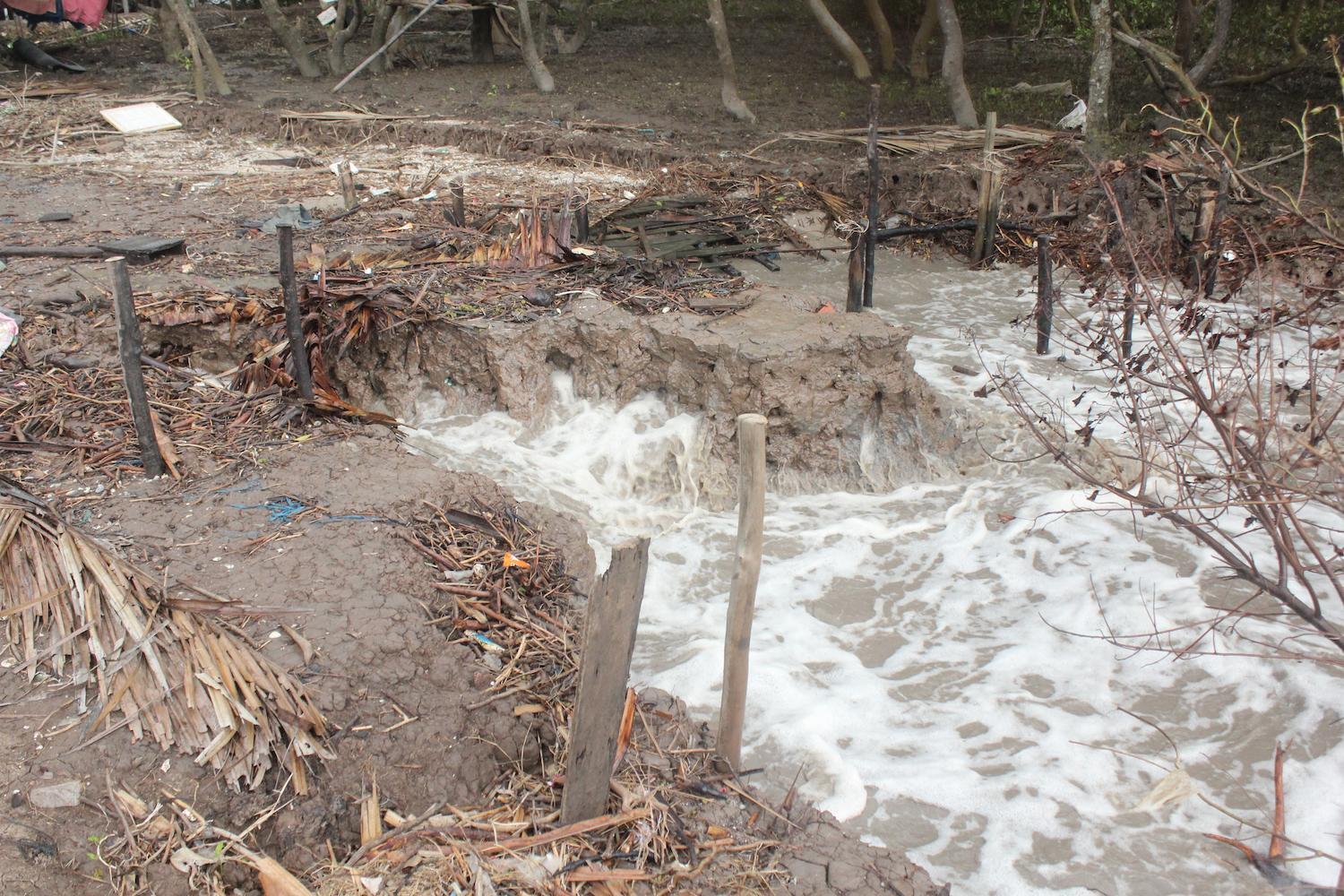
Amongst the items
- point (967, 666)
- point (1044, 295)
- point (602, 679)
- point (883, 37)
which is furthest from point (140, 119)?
point (602, 679)

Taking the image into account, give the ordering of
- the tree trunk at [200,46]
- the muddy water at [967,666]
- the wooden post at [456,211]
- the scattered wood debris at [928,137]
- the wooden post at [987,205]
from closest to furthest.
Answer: the muddy water at [967,666] → the wooden post at [456,211] → the wooden post at [987,205] → the scattered wood debris at [928,137] → the tree trunk at [200,46]

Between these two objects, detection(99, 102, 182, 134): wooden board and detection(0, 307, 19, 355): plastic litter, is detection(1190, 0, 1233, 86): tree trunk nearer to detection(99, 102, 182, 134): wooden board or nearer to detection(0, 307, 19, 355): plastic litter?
detection(0, 307, 19, 355): plastic litter

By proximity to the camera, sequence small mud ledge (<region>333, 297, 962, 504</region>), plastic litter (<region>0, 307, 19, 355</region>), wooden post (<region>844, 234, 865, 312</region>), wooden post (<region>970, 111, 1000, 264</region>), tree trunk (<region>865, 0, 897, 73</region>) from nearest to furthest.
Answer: plastic litter (<region>0, 307, 19, 355</region>), small mud ledge (<region>333, 297, 962, 504</region>), wooden post (<region>844, 234, 865, 312</region>), wooden post (<region>970, 111, 1000, 264</region>), tree trunk (<region>865, 0, 897, 73</region>)

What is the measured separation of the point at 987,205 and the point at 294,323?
6.39 metres

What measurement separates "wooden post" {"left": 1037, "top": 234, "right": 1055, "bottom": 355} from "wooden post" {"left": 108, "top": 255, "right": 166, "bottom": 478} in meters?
5.54

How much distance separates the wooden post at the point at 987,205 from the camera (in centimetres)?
890

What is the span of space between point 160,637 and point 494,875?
1396 mm

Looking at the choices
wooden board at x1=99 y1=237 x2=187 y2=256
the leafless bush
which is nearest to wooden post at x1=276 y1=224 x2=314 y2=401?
wooden board at x1=99 y1=237 x2=187 y2=256

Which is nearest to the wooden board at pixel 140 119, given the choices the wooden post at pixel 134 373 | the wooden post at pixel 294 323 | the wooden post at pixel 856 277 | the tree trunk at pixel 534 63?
the tree trunk at pixel 534 63

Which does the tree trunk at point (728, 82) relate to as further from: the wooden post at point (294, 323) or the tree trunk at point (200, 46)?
the wooden post at point (294, 323)

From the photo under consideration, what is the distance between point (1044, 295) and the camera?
750 centimetres

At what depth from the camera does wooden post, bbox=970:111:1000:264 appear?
350 inches

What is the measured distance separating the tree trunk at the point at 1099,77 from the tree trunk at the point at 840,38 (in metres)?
3.40

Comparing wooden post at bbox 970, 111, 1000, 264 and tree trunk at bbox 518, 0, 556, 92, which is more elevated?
tree trunk at bbox 518, 0, 556, 92
